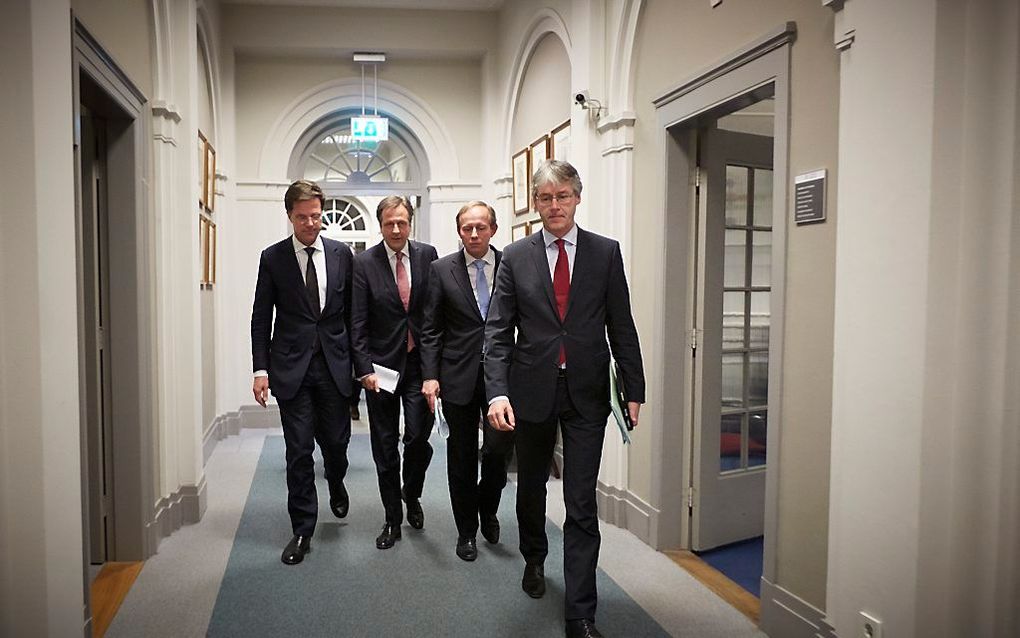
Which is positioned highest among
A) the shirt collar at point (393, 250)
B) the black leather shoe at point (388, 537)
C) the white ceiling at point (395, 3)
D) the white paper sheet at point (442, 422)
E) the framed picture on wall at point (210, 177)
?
the white ceiling at point (395, 3)

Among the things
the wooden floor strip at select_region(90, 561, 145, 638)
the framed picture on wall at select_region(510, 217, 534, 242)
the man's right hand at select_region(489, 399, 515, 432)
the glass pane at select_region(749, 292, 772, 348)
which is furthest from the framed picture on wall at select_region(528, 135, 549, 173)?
the wooden floor strip at select_region(90, 561, 145, 638)

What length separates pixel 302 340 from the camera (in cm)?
343

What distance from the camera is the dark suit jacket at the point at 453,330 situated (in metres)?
3.34

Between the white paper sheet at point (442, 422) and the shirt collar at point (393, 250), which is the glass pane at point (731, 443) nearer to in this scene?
the white paper sheet at point (442, 422)

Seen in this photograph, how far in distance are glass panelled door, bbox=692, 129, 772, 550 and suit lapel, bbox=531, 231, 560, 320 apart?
1253mm

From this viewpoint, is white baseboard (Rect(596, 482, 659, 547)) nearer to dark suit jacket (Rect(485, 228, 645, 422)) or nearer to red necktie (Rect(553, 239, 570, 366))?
dark suit jacket (Rect(485, 228, 645, 422))

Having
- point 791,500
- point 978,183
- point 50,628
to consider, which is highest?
point 978,183

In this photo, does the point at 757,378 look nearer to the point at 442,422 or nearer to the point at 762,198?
the point at 762,198

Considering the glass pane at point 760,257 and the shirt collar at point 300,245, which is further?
the glass pane at point 760,257

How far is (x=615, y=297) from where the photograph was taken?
271 cm

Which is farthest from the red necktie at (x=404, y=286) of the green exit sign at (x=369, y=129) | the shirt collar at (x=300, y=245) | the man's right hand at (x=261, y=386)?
the green exit sign at (x=369, y=129)

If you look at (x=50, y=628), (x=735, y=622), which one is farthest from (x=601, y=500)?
(x=50, y=628)

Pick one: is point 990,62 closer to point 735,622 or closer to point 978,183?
point 978,183

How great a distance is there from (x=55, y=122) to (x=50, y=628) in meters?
1.47
